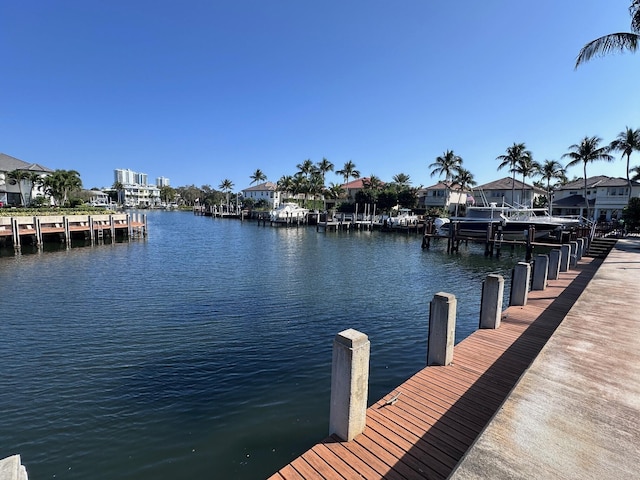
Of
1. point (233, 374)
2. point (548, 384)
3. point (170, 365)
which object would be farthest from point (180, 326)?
point (548, 384)

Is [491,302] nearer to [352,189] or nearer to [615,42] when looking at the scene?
[615,42]

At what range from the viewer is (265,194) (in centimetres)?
11181

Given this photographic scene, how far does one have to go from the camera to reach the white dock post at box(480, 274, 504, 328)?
8.73m

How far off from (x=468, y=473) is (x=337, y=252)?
101 ft

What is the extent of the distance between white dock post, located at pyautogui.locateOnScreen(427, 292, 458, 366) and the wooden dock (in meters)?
0.25

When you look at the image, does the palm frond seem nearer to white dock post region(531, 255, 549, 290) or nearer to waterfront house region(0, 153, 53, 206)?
white dock post region(531, 255, 549, 290)

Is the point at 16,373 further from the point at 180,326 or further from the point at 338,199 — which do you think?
the point at 338,199

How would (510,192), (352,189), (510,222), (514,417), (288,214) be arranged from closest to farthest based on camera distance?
(514,417), (510,222), (510,192), (288,214), (352,189)

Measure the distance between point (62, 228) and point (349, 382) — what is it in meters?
38.2

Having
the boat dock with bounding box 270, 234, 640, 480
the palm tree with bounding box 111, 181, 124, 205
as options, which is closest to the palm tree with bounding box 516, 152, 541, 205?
the boat dock with bounding box 270, 234, 640, 480

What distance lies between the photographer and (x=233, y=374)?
8.66 meters

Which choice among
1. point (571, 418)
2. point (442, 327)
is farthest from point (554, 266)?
point (571, 418)

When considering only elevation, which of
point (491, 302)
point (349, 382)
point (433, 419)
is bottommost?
point (433, 419)

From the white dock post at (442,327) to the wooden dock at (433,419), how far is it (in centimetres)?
25
